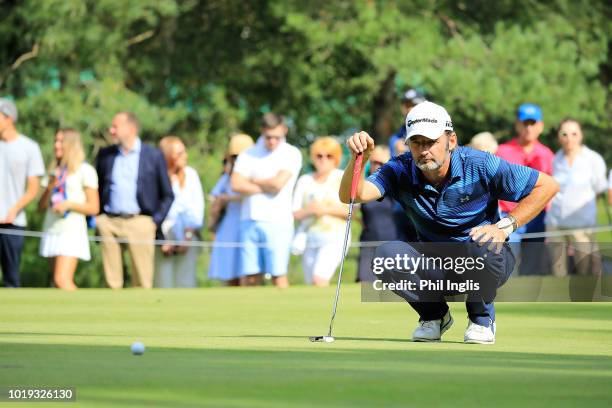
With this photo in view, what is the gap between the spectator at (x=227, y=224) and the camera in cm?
1727

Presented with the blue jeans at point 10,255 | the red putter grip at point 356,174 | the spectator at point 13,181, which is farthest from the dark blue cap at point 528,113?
the red putter grip at point 356,174

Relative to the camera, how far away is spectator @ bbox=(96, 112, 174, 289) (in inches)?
659

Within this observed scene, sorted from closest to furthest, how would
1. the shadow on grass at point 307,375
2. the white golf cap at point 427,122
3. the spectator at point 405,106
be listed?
the shadow on grass at point 307,375, the white golf cap at point 427,122, the spectator at point 405,106

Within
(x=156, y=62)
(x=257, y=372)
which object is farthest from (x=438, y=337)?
(x=156, y=62)

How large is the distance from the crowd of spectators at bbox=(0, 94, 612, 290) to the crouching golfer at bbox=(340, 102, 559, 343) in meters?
7.02

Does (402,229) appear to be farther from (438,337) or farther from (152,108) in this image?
(152,108)

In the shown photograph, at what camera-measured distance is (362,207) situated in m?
18.2

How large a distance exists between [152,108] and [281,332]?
1904 centimetres

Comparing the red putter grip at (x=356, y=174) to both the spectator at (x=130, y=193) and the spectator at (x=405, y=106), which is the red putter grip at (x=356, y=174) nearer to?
the spectator at (x=405, y=106)

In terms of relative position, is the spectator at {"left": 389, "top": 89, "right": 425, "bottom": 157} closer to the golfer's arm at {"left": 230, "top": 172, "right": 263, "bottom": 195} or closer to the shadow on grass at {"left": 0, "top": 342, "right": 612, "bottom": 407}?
the golfer's arm at {"left": 230, "top": 172, "right": 263, "bottom": 195}

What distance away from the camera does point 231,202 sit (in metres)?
17.4

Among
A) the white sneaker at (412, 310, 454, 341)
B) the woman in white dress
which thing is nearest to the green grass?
the white sneaker at (412, 310, 454, 341)

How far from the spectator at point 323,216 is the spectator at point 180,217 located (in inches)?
54.6

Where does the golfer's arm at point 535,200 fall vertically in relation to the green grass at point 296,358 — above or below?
above
